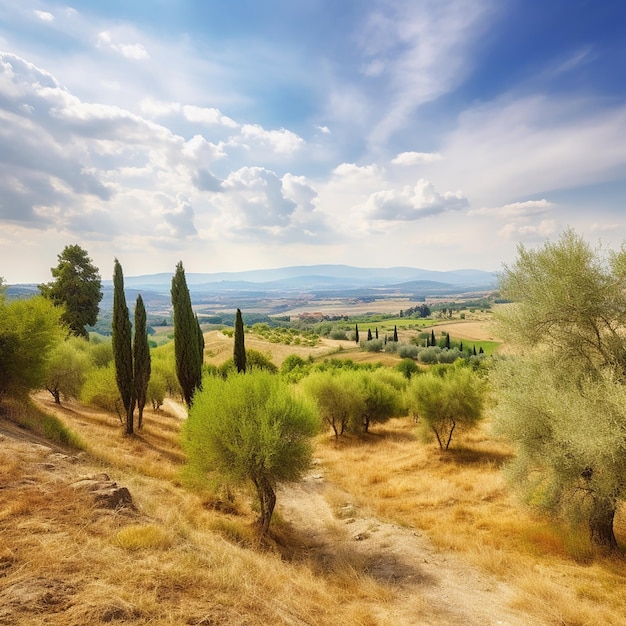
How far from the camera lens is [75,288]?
41875 millimetres

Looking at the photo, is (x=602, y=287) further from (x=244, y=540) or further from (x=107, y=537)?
(x=107, y=537)

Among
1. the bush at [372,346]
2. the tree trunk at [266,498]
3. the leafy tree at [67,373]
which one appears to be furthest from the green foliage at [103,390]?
the bush at [372,346]

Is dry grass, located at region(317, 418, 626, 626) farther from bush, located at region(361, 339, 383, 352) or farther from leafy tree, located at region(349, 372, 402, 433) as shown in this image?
bush, located at region(361, 339, 383, 352)

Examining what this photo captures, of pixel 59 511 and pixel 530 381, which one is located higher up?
pixel 530 381

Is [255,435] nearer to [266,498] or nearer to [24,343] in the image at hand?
[266,498]

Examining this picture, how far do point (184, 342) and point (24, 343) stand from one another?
987cm

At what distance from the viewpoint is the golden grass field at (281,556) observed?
7.06 m

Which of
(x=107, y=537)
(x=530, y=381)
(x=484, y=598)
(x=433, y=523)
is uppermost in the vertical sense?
(x=530, y=381)

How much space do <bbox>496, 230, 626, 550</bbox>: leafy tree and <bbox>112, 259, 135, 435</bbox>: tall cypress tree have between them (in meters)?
22.0

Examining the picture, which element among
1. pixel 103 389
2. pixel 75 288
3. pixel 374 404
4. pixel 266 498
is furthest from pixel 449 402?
pixel 75 288

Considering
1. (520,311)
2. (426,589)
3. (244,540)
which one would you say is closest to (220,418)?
(244,540)

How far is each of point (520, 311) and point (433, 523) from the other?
10.3 m

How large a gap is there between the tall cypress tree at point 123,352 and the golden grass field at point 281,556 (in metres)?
3.15

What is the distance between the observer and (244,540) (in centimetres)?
1366
